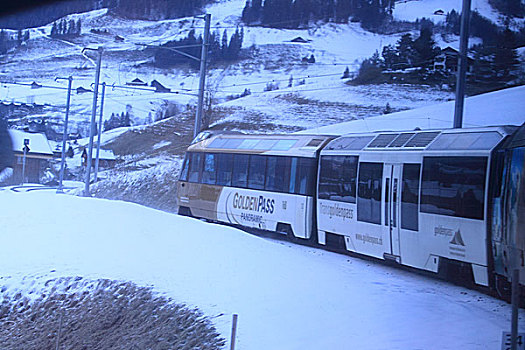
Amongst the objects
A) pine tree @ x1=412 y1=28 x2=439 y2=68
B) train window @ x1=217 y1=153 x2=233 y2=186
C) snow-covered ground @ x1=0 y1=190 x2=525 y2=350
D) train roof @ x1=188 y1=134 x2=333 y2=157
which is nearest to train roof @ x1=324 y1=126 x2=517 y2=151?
train roof @ x1=188 y1=134 x2=333 y2=157

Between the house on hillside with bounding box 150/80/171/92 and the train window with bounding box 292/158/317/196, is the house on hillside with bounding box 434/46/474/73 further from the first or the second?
the house on hillside with bounding box 150/80/171/92

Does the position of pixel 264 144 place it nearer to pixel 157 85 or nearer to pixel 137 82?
pixel 157 85

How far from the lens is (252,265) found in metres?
10.8

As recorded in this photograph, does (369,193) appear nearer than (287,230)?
Yes

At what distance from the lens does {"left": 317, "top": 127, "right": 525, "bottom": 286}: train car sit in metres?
10.1

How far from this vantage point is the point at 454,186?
1088cm

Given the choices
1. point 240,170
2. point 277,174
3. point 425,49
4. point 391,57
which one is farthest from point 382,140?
point 391,57

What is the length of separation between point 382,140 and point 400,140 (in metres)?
0.66

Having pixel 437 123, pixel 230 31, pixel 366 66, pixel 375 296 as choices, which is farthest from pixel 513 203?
pixel 230 31

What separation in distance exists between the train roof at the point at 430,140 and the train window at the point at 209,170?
552cm

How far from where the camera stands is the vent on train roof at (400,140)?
1277 cm

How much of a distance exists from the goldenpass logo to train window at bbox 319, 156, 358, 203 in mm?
2253

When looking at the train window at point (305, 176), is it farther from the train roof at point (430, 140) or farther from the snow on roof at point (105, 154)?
the snow on roof at point (105, 154)

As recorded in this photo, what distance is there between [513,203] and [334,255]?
592cm
